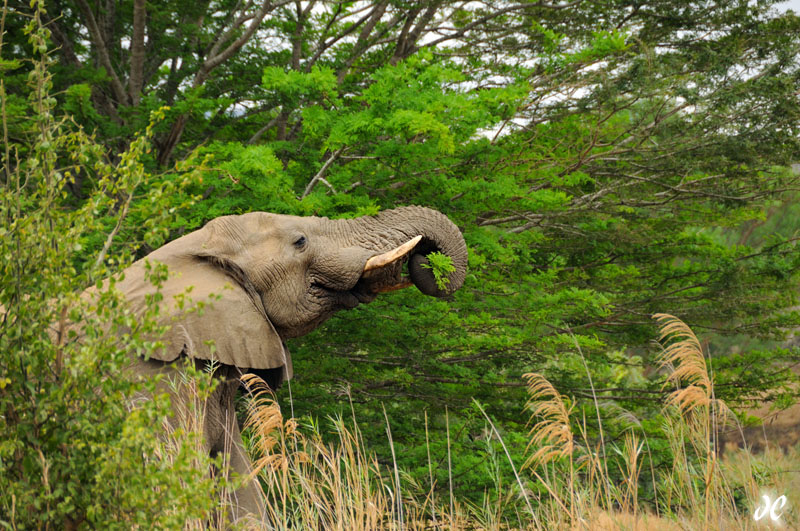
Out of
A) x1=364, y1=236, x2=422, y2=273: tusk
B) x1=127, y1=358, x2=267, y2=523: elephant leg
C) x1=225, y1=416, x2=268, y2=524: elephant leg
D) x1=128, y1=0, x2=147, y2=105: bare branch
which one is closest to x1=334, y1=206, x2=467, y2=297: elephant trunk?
x1=364, y1=236, x2=422, y2=273: tusk

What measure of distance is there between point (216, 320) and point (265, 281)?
366mm

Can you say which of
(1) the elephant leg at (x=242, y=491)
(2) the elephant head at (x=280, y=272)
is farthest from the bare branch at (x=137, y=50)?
(1) the elephant leg at (x=242, y=491)

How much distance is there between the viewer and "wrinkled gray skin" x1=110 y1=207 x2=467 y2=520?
4066mm

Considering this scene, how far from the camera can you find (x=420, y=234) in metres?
4.60

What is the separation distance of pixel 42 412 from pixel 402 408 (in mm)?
7824

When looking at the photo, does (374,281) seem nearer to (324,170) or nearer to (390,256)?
(390,256)

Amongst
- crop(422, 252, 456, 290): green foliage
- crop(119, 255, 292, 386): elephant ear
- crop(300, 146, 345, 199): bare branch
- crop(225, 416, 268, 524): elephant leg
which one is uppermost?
crop(300, 146, 345, 199): bare branch

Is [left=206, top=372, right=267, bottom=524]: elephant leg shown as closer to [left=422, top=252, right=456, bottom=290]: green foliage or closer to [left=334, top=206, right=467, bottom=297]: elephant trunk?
[left=334, top=206, right=467, bottom=297]: elephant trunk

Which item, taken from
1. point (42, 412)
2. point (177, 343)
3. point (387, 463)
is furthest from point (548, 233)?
point (42, 412)

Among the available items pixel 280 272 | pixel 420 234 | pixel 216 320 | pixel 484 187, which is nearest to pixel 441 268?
pixel 420 234

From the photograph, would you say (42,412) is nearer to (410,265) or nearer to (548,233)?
(410,265)

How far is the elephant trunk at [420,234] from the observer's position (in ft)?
14.9

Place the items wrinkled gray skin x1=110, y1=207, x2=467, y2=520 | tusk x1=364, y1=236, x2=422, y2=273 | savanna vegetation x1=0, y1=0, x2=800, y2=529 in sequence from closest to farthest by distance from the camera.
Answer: wrinkled gray skin x1=110, y1=207, x2=467, y2=520, tusk x1=364, y1=236, x2=422, y2=273, savanna vegetation x1=0, y1=0, x2=800, y2=529

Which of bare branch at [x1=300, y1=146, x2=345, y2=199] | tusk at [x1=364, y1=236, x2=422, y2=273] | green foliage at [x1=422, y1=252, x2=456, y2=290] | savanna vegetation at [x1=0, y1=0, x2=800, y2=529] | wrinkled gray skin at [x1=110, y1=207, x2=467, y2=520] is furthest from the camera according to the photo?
bare branch at [x1=300, y1=146, x2=345, y2=199]
